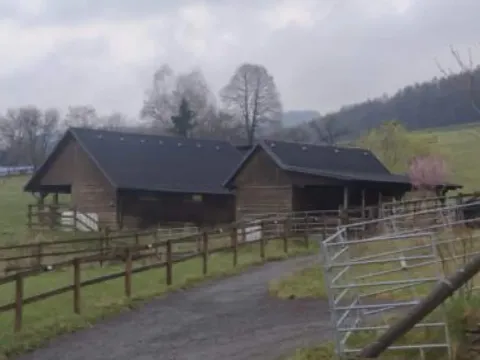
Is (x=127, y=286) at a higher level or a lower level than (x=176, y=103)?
lower

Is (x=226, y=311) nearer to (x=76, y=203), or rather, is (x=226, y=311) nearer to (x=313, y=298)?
(x=313, y=298)

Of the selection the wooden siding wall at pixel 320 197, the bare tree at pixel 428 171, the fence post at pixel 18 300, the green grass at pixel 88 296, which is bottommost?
the green grass at pixel 88 296

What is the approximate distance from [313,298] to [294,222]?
50.4 feet

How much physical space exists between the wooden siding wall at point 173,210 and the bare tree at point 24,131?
175 ft

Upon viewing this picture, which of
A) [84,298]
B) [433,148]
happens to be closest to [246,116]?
[433,148]

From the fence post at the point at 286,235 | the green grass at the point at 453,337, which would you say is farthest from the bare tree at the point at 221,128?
the green grass at the point at 453,337

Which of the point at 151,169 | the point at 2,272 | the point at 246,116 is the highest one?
the point at 246,116

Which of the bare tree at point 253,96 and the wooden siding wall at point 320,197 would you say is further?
the bare tree at point 253,96

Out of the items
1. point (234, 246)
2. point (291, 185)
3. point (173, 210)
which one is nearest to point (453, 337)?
point (234, 246)

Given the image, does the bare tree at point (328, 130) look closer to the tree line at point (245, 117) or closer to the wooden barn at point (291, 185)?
the tree line at point (245, 117)

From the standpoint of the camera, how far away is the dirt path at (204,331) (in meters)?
9.88

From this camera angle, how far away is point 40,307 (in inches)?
573

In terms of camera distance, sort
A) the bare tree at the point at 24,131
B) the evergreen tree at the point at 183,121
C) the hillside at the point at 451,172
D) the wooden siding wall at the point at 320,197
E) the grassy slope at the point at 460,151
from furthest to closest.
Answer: the bare tree at the point at 24,131 → the evergreen tree at the point at 183,121 → the grassy slope at the point at 460,151 → the hillside at the point at 451,172 → the wooden siding wall at the point at 320,197

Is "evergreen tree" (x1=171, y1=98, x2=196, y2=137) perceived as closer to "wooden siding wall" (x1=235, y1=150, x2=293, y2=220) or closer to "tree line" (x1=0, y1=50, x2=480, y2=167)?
"tree line" (x1=0, y1=50, x2=480, y2=167)
